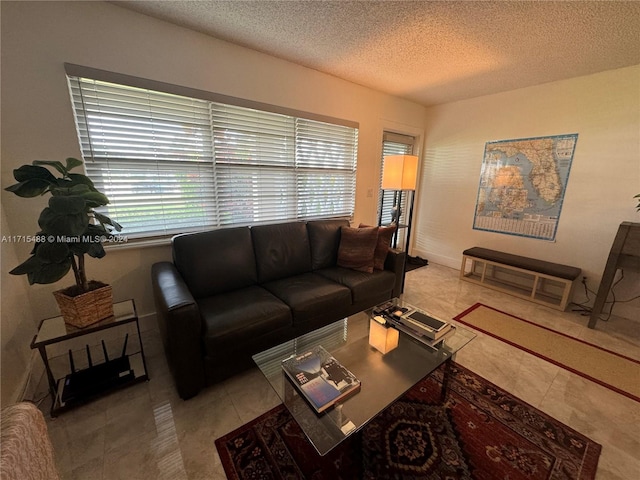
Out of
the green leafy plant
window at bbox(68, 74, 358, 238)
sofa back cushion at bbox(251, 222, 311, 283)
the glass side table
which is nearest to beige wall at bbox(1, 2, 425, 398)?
window at bbox(68, 74, 358, 238)

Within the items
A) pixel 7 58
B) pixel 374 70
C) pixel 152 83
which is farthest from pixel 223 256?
pixel 374 70

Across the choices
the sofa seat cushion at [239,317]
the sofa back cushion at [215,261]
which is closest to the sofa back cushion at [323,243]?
the sofa back cushion at [215,261]

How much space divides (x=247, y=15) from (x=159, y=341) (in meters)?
2.58

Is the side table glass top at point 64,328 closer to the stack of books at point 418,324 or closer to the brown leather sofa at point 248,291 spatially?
the brown leather sofa at point 248,291

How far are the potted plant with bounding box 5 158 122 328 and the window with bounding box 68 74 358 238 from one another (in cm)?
54

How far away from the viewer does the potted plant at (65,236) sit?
121 cm

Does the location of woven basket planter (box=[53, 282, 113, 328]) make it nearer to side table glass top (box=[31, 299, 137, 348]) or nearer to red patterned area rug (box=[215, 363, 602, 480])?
side table glass top (box=[31, 299, 137, 348])

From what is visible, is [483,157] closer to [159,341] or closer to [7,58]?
[159,341]

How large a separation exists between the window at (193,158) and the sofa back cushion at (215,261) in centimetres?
33

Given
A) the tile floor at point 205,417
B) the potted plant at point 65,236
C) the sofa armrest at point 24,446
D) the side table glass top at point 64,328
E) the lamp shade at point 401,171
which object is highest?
the lamp shade at point 401,171

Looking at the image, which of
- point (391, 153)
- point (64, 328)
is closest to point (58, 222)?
point (64, 328)

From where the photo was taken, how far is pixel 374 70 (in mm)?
2639

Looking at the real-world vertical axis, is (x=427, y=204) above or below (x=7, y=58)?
below

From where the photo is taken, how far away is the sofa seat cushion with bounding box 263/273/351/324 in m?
1.87
